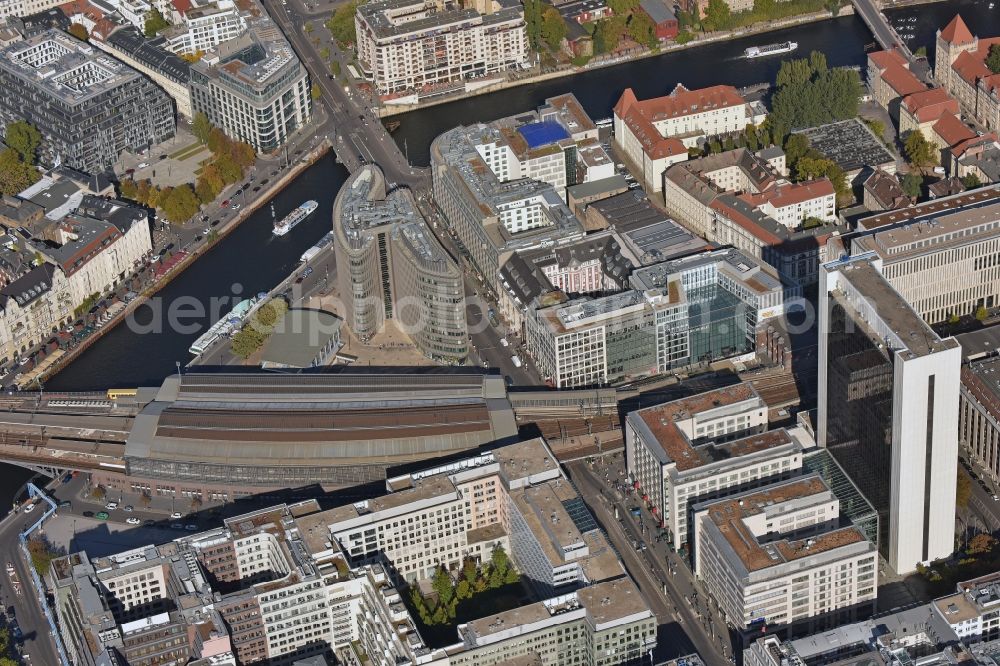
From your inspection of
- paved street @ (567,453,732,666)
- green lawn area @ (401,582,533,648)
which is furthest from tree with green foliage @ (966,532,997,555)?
green lawn area @ (401,582,533,648)

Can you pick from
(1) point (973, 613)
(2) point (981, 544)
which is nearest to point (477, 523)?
(2) point (981, 544)

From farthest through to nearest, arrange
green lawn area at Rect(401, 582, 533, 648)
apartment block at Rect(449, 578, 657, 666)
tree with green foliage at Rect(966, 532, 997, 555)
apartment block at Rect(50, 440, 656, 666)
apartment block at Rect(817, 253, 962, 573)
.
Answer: tree with green foliage at Rect(966, 532, 997, 555) → green lawn area at Rect(401, 582, 533, 648) → apartment block at Rect(817, 253, 962, 573) → apartment block at Rect(449, 578, 657, 666) → apartment block at Rect(50, 440, 656, 666)

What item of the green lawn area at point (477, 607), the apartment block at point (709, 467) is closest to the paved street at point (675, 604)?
the apartment block at point (709, 467)

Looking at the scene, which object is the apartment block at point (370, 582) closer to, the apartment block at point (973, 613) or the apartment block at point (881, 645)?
the apartment block at point (881, 645)

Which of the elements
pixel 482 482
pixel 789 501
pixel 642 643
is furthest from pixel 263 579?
pixel 789 501

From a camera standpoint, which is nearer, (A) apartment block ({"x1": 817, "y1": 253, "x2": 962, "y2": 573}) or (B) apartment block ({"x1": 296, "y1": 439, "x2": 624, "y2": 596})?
(A) apartment block ({"x1": 817, "y1": 253, "x2": 962, "y2": 573})

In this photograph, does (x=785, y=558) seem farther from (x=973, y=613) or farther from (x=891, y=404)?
(x=973, y=613)

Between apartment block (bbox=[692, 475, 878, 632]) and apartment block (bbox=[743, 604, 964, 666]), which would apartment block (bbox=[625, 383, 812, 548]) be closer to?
apartment block (bbox=[692, 475, 878, 632])
